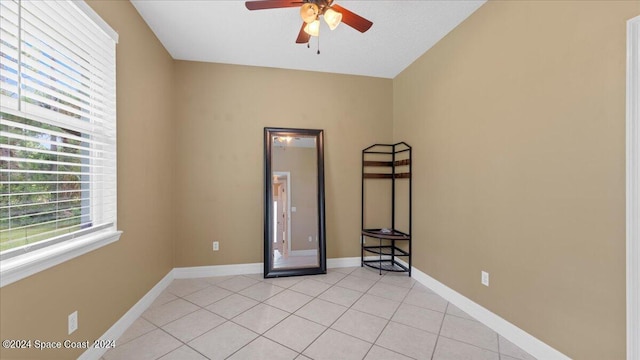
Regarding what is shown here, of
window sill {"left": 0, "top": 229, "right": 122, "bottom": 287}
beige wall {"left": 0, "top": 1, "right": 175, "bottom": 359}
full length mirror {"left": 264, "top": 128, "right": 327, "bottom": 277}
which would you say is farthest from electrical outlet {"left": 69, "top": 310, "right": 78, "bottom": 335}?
full length mirror {"left": 264, "top": 128, "right": 327, "bottom": 277}

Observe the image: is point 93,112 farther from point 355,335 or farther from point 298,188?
point 355,335

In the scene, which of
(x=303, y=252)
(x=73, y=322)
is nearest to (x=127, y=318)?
(x=73, y=322)

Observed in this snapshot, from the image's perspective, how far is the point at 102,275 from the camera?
70.4 inches

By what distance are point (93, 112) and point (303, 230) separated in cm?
240

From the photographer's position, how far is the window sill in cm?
113

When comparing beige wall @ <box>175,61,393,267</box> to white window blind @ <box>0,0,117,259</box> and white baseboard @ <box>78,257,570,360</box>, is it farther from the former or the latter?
white window blind @ <box>0,0,117,259</box>

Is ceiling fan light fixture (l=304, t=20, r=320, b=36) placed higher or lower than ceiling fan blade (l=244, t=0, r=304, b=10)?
lower

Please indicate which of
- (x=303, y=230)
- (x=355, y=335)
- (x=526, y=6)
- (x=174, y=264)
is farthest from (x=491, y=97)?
(x=174, y=264)

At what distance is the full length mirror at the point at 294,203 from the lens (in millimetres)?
3262

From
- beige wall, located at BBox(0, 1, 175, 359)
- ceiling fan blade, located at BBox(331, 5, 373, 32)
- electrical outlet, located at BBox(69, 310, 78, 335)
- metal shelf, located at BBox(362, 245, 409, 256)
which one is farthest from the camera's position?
metal shelf, located at BBox(362, 245, 409, 256)

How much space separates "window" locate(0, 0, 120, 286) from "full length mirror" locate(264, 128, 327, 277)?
5.49 ft

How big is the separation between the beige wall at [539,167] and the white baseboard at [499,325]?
52 millimetres

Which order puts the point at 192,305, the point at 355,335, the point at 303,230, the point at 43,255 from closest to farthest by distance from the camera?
the point at 43,255 < the point at 355,335 < the point at 192,305 < the point at 303,230

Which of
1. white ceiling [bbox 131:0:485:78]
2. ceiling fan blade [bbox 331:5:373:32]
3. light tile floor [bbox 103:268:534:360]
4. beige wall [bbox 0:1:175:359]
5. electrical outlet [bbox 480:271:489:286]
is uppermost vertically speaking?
white ceiling [bbox 131:0:485:78]
